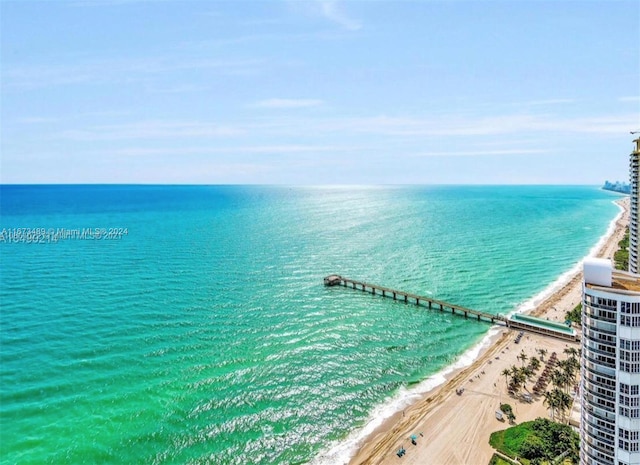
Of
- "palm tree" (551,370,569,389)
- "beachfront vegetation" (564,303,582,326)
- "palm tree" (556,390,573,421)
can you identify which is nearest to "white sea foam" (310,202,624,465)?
"beachfront vegetation" (564,303,582,326)

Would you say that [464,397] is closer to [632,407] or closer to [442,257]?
[632,407]

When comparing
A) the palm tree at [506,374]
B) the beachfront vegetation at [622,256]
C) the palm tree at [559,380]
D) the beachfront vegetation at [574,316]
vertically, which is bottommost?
the palm tree at [506,374]

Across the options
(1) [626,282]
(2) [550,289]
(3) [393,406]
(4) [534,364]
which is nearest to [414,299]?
(4) [534,364]

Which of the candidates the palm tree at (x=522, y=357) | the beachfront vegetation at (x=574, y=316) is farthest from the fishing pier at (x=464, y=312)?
the palm tree at (x=522, y=357)

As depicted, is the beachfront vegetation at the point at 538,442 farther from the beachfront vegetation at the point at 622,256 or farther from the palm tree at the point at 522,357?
the beachfront vegetation at the point at 622,256

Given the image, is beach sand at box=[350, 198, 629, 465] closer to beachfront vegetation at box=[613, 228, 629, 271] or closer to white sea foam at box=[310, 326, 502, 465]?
white sea foam at box=[310, 326, 502, 465]

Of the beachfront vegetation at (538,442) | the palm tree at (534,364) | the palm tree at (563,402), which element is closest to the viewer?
the beachfront vegetation at (538,442)
